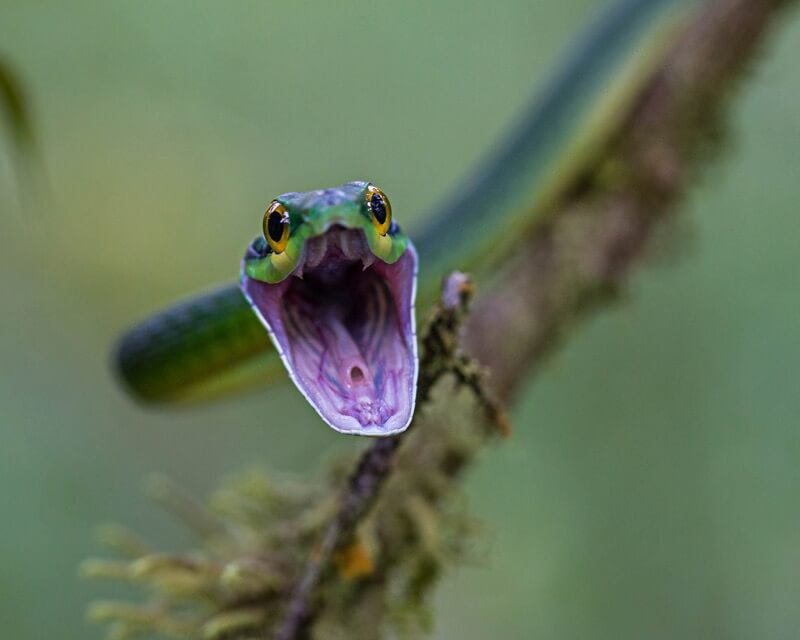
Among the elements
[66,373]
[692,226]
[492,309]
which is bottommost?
[492,309]

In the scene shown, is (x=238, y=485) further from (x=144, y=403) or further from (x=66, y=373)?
(x=66, y=373)

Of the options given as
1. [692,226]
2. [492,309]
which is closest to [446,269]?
[492,309]

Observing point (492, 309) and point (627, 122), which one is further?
point (627, 122)

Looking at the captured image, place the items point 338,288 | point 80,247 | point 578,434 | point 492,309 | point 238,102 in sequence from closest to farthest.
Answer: point 338,288 → point 492,309 → point 578,434 → point 80,247 → point 238,102

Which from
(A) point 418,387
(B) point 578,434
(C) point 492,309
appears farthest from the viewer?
(B) point 578,434

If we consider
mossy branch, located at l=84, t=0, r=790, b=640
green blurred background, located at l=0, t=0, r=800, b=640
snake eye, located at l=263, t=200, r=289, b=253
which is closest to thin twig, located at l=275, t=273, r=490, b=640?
mossy branch, located at l=84, t=0, r=790, b=640

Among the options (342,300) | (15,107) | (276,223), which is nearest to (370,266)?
(342,300)

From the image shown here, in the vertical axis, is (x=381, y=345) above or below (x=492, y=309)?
below
